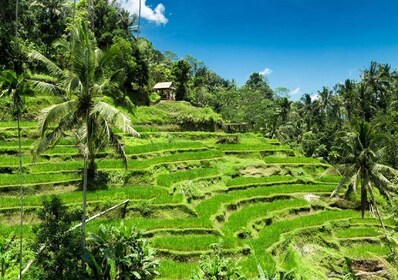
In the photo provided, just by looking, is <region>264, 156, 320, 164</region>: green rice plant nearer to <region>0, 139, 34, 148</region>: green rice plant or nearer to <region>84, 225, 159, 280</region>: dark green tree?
<region>0, 139, 34, 148</region>: green rice plant

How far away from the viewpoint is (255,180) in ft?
80.8

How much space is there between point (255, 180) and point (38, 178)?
1317cm

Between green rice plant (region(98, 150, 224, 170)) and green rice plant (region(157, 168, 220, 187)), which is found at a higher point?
green rice plant (region(98, 150, 224, 170))

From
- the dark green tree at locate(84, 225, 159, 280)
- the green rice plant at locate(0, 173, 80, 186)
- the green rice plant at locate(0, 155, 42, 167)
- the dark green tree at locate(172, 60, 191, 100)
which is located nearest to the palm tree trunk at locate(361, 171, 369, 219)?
the dark green tree at locate(84, 225, 159, 280)

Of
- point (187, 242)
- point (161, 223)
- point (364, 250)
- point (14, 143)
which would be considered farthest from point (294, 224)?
point (14, 143)

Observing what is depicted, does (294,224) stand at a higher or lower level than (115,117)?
lower

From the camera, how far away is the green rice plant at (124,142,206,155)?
81.3 ft

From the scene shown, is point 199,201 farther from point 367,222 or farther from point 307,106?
point 307,106

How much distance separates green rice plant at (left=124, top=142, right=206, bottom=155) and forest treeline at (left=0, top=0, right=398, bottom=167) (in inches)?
201

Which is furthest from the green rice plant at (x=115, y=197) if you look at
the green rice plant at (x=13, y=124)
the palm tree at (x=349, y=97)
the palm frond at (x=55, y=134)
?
the palm tree at (x=349, y=97)

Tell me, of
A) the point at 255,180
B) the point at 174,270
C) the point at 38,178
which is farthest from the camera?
the point at 255,180

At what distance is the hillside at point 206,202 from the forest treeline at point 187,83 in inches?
196

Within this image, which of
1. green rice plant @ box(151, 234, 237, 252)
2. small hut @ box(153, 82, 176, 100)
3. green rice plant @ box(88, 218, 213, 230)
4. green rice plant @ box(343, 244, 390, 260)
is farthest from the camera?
small hut @ box(153, 82, 176, 100)

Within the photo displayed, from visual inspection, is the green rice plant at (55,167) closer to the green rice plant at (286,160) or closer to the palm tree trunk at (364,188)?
the green rice plant at (286,160)
